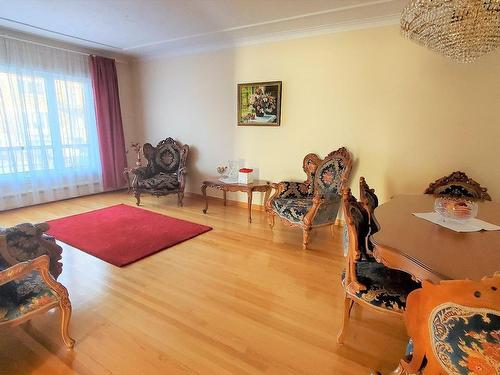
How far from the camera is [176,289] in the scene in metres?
2.33

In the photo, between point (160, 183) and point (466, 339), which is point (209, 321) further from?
point (160, 183)

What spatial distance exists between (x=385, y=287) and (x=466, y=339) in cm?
76

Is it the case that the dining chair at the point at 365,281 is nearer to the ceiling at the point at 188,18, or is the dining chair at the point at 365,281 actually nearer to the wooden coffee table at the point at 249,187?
the wooden coffee table at the point at 249,187

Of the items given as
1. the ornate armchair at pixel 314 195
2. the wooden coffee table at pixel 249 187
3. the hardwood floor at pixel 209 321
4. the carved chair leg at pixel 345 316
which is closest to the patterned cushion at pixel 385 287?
the carved chair leg at pixel 345 316

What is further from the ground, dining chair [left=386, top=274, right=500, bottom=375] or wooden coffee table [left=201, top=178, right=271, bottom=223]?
dining chair [left=386, top=274, right=500, bottom=375]

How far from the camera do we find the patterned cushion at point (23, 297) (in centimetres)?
147

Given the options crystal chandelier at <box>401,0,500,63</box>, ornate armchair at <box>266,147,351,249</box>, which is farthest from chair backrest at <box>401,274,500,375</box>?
ornate armchair at <box>266,147,351,249</box>

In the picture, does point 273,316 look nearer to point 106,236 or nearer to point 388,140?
point 106,236

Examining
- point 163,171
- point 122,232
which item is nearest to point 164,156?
point 163,171

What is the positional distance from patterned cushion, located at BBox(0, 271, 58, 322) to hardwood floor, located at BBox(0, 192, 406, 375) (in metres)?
0.23

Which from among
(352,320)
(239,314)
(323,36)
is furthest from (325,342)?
(323,36)

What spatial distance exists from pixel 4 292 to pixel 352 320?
2127 millimetres

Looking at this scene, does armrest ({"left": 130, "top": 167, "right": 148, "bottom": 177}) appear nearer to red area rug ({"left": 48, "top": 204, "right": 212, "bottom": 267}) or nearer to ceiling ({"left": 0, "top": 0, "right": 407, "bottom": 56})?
red area rug ({"left": 48, "top": 204, "right": 212, "bottom": 267})

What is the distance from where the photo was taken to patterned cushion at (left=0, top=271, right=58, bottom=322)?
147 centimetres
